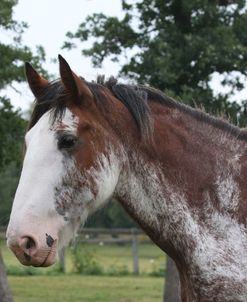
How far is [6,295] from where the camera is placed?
10.6 metres

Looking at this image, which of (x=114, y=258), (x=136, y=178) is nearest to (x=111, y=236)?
(x=114, y=258)

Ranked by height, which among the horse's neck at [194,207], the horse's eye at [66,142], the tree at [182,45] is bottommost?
the horse's neck at [194,207]

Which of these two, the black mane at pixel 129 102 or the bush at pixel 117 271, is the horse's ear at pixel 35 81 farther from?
the bush at pixel 117 271

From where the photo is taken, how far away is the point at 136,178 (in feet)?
11.5

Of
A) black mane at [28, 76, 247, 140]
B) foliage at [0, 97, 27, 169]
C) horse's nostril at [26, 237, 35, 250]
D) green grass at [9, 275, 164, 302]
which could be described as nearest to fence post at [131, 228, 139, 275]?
green grass at [9, 275, 164, 302]

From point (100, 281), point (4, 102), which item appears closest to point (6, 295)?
point (4, 102)

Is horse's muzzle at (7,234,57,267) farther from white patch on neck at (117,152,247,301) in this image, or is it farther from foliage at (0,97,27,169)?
foliage at (0,97,27,169)

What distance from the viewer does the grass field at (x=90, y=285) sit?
44.4 feet

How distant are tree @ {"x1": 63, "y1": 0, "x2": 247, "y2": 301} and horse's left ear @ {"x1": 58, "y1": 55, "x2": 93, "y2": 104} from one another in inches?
247

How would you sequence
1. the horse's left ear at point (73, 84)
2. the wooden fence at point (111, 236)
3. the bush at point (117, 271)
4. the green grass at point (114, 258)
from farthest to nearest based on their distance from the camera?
the wooden fence at point (111, 236), the green grass at point (114, 258), the bush at point (117, 271), the horse's left ear at point (73, 84)

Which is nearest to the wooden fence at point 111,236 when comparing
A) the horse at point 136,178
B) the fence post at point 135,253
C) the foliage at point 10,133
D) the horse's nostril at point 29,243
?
the fence post at point 135,253

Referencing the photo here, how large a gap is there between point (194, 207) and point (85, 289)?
12105mm

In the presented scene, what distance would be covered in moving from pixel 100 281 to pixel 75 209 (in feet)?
46.7

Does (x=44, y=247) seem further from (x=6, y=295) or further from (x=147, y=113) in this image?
(x=6, y=295)
